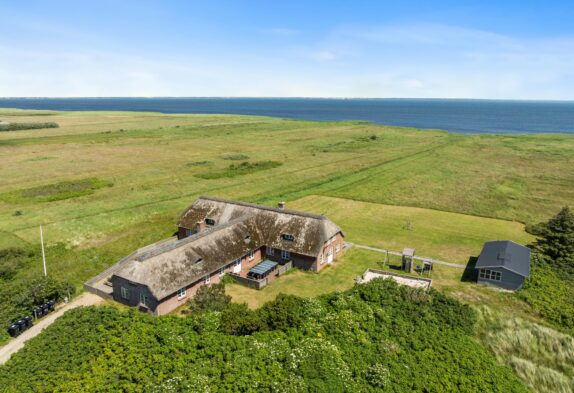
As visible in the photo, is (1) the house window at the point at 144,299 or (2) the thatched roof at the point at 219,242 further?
(2) the thatched roof at the point at 219,242

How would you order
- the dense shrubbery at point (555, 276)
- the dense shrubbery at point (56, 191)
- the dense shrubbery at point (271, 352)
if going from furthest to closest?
the dense shrubbery at point (56, 191) < the dense shrubbery at point (555, 276) < the dense shrubbery at point (271, 352)

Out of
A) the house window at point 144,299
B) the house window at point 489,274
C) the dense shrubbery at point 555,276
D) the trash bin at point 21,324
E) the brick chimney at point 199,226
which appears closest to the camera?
the trash bin at point 21,324

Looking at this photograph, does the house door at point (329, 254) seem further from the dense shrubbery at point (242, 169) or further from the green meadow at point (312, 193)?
the dense shrubbery at point (242, 169)

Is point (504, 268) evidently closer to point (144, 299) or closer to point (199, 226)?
point (199, 226)

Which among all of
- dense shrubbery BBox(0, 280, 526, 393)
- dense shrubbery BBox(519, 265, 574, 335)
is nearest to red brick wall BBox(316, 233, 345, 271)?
dense shrubbery BBox(0, 280, 526, 393)

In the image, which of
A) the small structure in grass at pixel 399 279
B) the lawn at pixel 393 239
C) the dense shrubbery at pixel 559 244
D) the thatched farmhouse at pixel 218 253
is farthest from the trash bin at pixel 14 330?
the dense shrubbery at pixel 559 244

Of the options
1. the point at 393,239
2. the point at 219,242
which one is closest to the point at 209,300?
the point at 219,242

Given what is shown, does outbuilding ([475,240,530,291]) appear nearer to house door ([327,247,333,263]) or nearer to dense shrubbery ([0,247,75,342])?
house door ([327,247,333,263])
